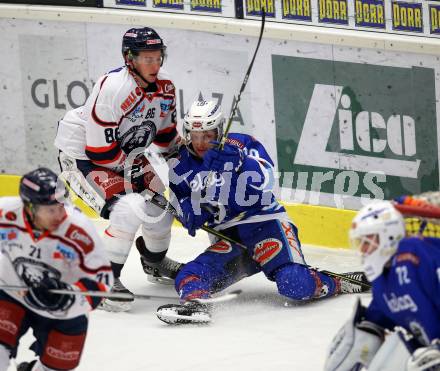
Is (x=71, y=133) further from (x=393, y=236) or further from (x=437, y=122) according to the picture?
(x=393, y=236)

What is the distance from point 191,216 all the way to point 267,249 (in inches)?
15.5

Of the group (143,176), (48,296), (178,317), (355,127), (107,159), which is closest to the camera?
(48,296)

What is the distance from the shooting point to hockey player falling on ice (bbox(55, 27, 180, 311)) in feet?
20.7

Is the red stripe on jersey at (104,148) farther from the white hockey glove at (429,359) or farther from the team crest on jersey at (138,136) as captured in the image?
Answer: the white hockey glove at (429,359)

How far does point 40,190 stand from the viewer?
4.57 meters

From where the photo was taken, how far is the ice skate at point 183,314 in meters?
6.01

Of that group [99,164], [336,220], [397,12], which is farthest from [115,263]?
[397,12]

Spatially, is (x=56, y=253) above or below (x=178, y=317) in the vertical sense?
above

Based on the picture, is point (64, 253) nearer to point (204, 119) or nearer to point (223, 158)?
point (223, 158)

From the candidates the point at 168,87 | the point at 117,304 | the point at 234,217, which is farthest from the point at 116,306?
the point at 168,87

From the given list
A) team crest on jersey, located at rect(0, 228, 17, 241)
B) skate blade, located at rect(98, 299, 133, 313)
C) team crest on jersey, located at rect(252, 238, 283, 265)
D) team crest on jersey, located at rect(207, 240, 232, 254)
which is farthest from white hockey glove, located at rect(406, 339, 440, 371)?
skate blade, located at rect(98, 299, 133, 313)

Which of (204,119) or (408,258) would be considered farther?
(204,119)

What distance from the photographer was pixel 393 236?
4.32m

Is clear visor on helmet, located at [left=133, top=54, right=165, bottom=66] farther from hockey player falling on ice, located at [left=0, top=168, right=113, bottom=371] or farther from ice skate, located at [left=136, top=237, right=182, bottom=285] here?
hockey player falling on ice, located at [left=0, top=168, right=113, bottom=371]
